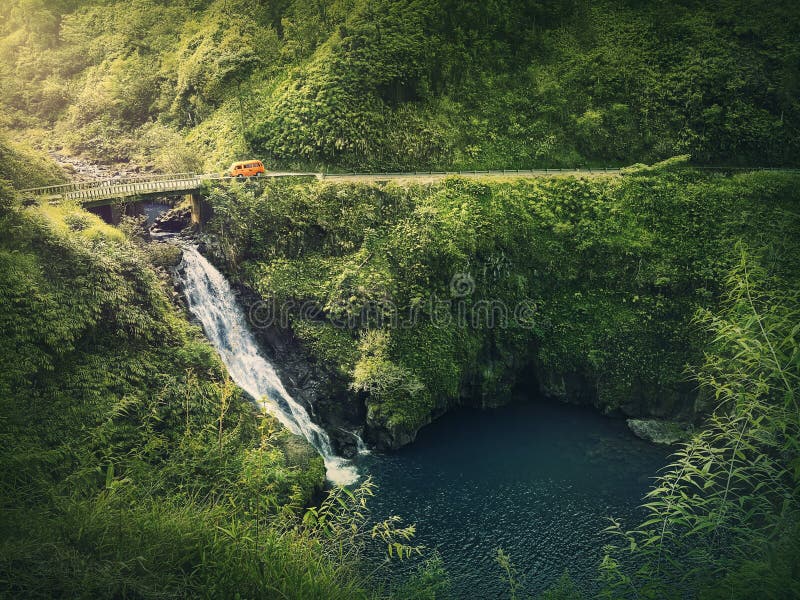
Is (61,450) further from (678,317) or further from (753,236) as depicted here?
(753,236)

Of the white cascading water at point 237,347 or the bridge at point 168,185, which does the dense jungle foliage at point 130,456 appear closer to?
the white cascading water at point 237,347

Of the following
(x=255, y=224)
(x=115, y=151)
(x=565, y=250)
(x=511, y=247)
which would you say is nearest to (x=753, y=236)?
(x=565, y=250)

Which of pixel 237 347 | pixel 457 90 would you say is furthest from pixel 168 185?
pixel 457 90

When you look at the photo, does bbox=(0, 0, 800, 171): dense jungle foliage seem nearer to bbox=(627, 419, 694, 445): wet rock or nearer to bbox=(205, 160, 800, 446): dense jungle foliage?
bbox=(205, 160, 800, 446): dense jungle foliage

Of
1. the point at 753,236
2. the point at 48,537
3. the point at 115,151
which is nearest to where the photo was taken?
the point at 48,537

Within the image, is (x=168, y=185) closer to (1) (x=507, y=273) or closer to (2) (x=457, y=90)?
(1) (x=507, y=273)

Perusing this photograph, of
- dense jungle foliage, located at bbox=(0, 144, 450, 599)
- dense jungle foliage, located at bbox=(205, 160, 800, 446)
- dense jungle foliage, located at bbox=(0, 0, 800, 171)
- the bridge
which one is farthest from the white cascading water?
dense jungle foliage, located at bbox=(0, 0, 800, 171)
